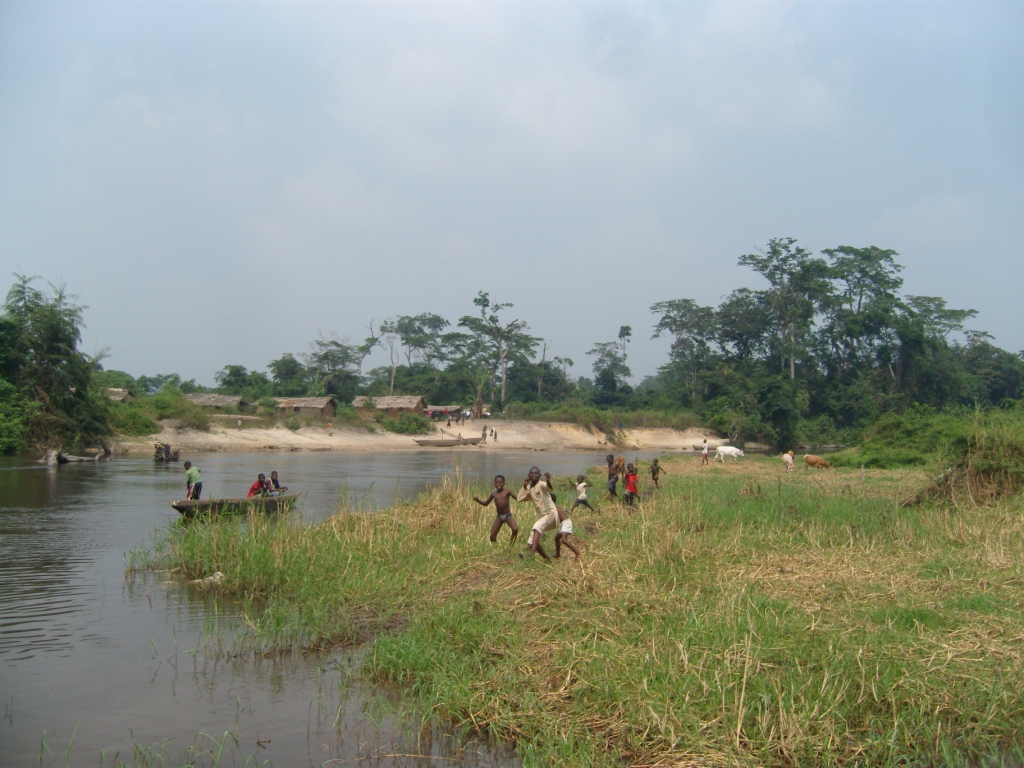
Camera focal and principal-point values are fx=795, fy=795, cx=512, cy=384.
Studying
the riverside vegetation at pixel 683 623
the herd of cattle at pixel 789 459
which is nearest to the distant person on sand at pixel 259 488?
the riverside vegetation at pixel 683 623

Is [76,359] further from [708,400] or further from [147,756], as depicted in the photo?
[708,400]

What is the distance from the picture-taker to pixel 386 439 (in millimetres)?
59250

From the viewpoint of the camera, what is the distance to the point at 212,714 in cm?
696

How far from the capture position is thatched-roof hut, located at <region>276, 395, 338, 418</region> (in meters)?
57.9

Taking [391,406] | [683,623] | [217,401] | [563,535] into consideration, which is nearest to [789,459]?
[563,535]

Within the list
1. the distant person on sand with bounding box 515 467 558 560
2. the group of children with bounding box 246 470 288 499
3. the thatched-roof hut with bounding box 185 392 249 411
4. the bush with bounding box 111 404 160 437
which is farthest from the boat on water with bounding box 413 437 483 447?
the distant person on sand with bounding box 515 467 558 560

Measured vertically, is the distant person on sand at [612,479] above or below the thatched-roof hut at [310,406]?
below

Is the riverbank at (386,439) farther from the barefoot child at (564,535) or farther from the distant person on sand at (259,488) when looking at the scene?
the barefoot child at (564,535)

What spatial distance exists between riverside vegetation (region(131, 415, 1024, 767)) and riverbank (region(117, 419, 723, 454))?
36.4 meters

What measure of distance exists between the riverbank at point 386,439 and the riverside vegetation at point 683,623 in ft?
119

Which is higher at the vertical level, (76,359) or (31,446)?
(76,359)

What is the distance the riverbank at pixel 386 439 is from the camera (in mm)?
47188

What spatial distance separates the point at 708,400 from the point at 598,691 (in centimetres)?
6567

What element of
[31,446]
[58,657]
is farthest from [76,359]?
[58,657]
